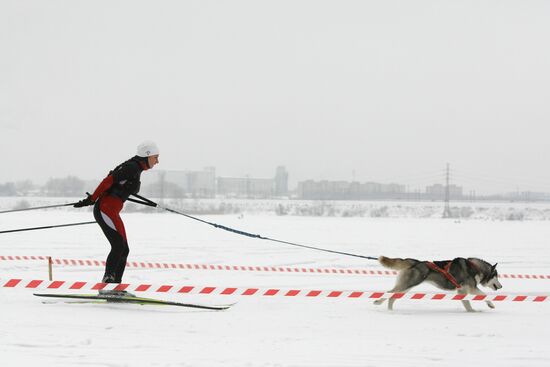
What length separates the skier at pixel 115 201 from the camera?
8078 mm

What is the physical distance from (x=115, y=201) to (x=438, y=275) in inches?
177

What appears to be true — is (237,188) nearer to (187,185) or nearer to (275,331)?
(187,185)

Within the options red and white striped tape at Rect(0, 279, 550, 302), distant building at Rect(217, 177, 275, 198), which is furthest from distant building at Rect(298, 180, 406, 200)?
red and white striped tape at Rect(0, 279, 550, 302)

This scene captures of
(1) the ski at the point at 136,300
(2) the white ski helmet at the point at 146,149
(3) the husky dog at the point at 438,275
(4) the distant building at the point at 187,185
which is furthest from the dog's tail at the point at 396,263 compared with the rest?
(4) the distant building at the point at 187,185

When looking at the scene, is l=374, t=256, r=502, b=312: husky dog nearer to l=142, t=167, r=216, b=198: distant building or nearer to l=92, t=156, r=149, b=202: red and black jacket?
l=92, t=156, r=149, b=202: red and black jacket

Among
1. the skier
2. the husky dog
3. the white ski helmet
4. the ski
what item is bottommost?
the ski

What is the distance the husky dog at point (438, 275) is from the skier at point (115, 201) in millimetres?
3479

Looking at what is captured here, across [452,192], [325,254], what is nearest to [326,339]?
[325,254]

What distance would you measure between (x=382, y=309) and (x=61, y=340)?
169 inches

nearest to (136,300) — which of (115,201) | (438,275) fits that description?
(115,201)

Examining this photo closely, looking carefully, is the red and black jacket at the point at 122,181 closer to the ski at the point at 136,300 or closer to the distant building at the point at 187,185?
the ski at the point at 136,300

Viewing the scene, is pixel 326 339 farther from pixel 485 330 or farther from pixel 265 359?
pixel 485 330

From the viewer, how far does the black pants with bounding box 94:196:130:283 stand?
8.11m

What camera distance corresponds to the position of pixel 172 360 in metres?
5.52
